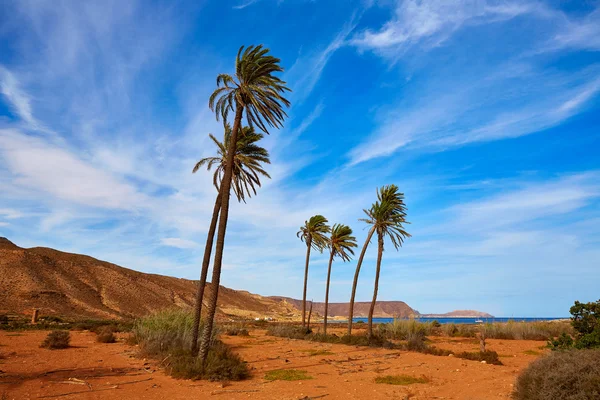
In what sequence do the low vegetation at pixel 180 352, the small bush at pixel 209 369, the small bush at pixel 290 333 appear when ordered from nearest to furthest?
the small bush at pixel 209 369 < the low vegetation at pixel 180 352 < the small bush at pixel 290 333

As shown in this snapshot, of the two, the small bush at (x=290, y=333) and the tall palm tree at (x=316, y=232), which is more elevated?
the tall palm tree at (x=316, y=232)

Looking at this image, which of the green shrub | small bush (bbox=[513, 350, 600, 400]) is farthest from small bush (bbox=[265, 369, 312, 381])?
the green shrub

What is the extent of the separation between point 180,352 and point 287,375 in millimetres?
3976

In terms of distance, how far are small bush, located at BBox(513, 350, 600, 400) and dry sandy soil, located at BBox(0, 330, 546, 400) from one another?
2470mm

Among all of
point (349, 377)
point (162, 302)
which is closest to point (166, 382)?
point (349, 377)

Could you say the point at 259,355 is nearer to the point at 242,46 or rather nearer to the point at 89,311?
the point at 242,46

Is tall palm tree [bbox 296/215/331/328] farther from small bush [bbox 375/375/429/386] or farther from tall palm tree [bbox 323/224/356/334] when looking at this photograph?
small bush [bbox 375/375/429/386]

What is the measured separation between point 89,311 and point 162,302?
60.9 feet

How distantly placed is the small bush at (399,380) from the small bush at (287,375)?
232cm

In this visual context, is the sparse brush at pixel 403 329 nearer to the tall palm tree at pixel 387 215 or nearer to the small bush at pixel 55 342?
the tall palm tree at pixel 387 215

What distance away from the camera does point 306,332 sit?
3203 centimetres

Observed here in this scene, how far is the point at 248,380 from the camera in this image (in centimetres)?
1198

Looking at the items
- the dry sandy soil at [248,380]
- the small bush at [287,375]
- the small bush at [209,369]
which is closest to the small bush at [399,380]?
the dry sandy soil at [248,380]

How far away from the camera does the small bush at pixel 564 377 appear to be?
20.4 feet
